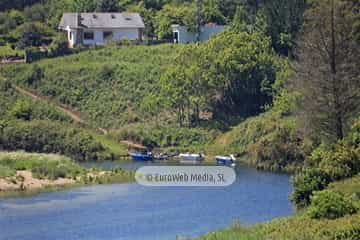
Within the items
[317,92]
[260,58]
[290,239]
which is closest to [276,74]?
[260,58]

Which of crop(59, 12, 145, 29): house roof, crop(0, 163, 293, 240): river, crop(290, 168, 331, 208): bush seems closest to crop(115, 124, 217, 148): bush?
crop(0, 163, 293, 240): river

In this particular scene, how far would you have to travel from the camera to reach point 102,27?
85938mm

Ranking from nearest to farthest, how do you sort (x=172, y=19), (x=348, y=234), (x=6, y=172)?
(x=348, y=234), (x=6, y=172), (x=172, y=19)

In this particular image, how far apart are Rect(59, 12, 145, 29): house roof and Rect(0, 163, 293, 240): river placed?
33.1 m

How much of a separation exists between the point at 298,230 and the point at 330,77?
46.9 ft

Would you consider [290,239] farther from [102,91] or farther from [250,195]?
[102,91]

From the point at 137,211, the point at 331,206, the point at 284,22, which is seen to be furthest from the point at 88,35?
the point at 331,206

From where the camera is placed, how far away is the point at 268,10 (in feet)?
262

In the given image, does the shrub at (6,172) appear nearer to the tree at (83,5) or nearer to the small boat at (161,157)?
the small boat at (161,157)

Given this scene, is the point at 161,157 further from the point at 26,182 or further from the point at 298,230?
the point at 298,230

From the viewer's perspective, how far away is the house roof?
85875 millimetres

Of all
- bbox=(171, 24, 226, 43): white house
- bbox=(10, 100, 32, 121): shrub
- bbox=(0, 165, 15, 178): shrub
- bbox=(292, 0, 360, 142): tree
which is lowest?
bbox=(10, 100, 32, 121): shrub

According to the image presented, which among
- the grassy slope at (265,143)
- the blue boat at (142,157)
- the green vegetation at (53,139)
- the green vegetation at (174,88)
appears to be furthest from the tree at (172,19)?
the blue boat at (142,157)

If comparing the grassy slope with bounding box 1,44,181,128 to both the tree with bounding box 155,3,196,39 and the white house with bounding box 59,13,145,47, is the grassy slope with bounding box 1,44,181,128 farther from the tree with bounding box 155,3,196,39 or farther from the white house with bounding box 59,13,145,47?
the white house with bounding box 59,13,145,47
